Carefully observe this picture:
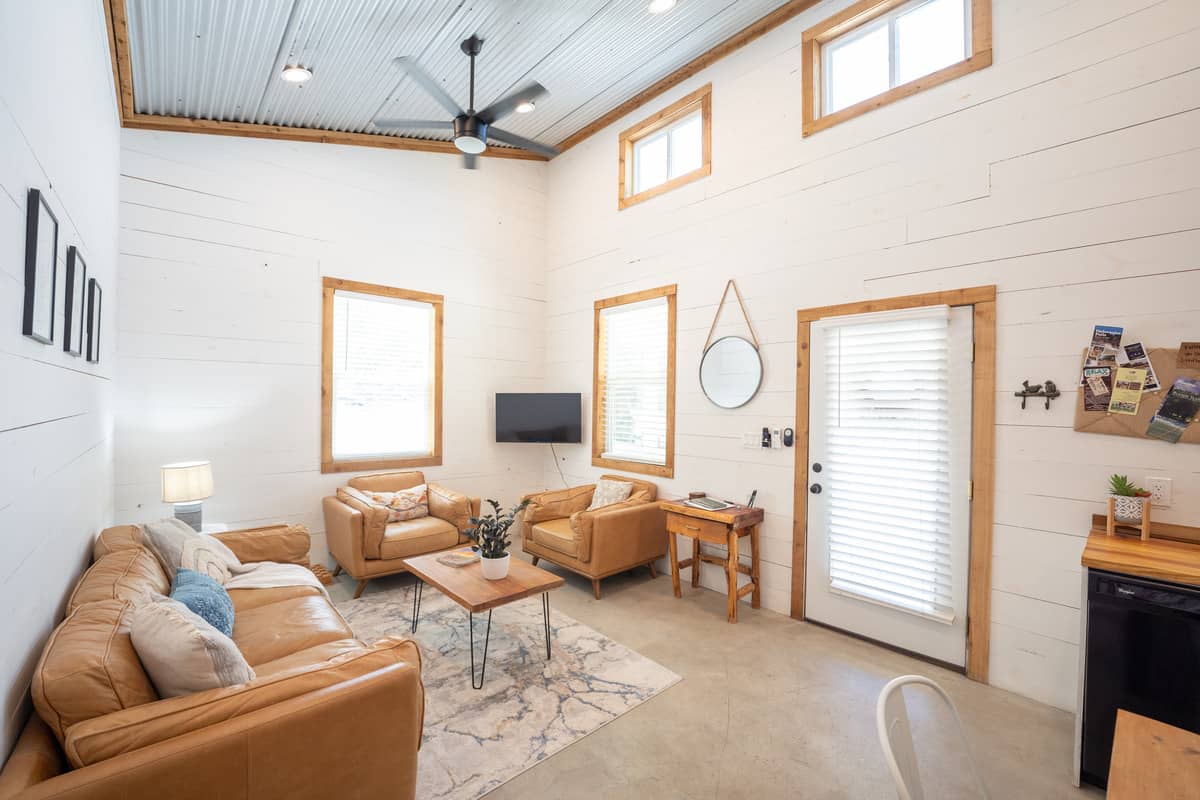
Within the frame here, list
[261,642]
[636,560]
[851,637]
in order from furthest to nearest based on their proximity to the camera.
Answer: [636,560], [851,637], [261,642]

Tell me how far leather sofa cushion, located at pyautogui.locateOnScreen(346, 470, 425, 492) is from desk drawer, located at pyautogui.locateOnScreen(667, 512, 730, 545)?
93.5 inches

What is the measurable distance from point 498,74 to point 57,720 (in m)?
4.27

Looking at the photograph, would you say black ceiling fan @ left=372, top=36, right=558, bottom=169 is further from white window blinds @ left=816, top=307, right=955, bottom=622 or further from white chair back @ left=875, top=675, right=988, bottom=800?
white chair back @ left=875, top=675, right=988, bottom=800

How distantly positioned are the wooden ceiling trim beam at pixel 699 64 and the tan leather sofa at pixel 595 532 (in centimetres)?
343

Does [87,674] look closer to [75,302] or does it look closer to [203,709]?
[203,709]

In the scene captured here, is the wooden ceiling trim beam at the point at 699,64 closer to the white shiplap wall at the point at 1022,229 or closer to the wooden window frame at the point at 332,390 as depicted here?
the white shiplap wall at the point at 1022,229

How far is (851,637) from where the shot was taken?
3334mm

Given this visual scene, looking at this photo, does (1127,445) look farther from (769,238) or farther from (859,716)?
(769,238)

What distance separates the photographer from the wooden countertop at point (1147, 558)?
1867mm

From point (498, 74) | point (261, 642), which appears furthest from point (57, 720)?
point (498, 74)

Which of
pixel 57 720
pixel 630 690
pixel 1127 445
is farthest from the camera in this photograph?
pixel 630 690

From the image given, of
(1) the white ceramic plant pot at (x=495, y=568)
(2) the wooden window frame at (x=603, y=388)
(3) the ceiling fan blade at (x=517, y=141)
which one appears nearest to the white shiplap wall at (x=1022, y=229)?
(2) the wooden window frame at (x=603, y=388)

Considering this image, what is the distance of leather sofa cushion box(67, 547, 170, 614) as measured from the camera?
1822 millimetres

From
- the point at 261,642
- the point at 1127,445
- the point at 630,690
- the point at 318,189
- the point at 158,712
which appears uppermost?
the point at 318,189
